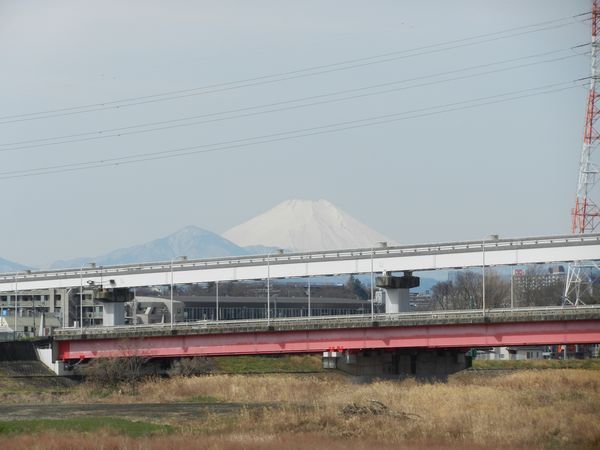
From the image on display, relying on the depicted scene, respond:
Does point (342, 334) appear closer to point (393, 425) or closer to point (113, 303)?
point (113, 303)

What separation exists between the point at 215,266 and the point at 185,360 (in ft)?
32.1

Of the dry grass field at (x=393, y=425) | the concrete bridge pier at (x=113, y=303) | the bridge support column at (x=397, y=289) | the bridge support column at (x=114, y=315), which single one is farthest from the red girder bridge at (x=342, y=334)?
the dry grass field at (x=393, y=425)

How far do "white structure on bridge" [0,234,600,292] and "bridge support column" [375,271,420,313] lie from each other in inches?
34.6

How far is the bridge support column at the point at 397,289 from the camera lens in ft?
339

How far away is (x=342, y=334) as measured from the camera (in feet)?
327

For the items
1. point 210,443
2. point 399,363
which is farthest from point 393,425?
point 399,363

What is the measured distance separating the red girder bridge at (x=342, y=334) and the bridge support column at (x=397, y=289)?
15.8 feet

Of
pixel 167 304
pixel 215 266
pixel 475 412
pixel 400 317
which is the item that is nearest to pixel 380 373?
pixel 400 317

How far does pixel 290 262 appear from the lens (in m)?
111

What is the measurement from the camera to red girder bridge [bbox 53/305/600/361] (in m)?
92.4

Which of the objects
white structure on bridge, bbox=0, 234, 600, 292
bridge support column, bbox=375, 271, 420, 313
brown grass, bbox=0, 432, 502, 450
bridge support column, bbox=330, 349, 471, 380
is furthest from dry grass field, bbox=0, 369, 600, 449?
bridge support column, bbox=375, 271, 420, 313

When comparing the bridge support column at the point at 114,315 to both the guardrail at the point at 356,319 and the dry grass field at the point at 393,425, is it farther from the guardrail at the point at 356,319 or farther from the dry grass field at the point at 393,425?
the dry grass field at the point at 393,425

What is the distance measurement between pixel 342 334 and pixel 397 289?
7389 mm

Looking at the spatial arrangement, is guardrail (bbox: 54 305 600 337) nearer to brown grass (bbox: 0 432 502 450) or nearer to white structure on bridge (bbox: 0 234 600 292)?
white structure on bridge (bbox: 0 234 600 292)
